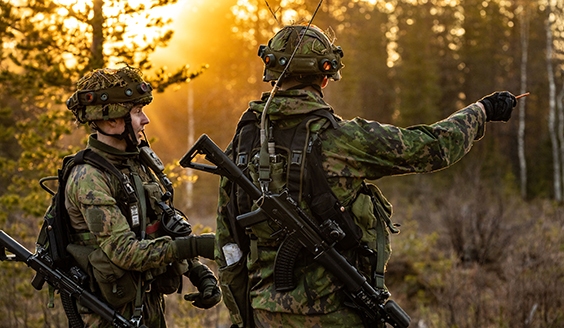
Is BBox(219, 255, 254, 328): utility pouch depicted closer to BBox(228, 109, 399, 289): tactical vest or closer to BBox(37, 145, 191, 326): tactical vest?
BBox(228, 109, 399, 289): tactical vest

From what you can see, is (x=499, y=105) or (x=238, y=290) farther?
(x=238, y=290)

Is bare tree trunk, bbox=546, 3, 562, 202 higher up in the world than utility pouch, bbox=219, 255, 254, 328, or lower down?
higher up

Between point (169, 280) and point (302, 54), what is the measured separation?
1709 mm

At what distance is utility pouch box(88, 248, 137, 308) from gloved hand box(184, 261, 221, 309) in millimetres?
403

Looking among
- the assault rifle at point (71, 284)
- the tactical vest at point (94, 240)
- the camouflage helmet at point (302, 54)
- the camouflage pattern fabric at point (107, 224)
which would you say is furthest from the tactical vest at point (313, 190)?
the assault rifle at point (71, 284)

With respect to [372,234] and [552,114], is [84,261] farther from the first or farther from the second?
[552,114]

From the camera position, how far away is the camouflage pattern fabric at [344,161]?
98.3 inches

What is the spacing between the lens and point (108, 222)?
278cm

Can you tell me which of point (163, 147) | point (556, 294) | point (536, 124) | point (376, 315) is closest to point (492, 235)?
point (556, 294)

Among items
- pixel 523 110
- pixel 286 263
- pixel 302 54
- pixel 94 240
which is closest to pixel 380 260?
pixel 286 263

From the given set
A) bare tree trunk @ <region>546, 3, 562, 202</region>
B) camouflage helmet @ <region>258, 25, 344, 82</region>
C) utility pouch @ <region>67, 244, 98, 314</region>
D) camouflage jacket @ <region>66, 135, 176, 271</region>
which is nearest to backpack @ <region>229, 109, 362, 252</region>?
camouflage helmet @ <region>258, 25, 344, 82</region>

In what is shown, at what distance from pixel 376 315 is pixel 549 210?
12.0 m

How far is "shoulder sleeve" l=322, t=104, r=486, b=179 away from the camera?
8.16 ft

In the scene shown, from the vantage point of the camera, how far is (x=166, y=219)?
3.18 metres
